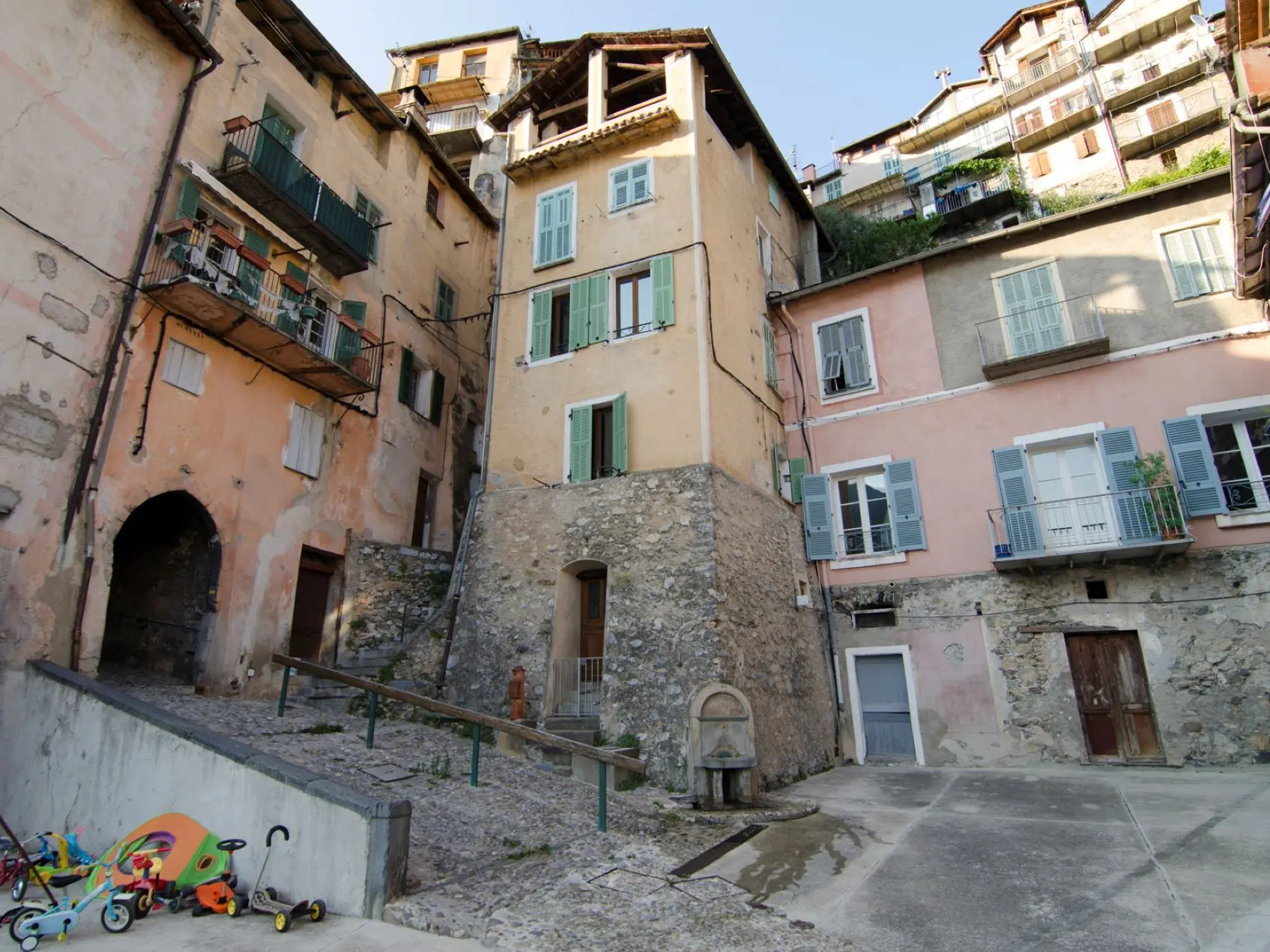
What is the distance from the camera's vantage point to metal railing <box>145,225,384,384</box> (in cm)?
1098

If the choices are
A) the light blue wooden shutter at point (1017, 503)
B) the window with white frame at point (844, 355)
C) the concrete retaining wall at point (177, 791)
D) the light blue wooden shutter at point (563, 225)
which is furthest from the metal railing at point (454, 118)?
the concrete retaining wall at point (177, 791)

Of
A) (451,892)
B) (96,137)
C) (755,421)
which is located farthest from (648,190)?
(451,892)

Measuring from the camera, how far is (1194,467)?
453 inches

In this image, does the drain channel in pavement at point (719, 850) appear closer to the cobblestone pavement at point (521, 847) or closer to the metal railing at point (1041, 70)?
the cobblestone pavement at point (521, 847)

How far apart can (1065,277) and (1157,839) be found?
10375 mm

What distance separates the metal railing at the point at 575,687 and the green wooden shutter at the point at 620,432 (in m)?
3.41

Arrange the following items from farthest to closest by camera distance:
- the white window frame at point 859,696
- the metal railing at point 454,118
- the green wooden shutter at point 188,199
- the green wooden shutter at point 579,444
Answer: the metal railing at point 454,118, the green wooden shutter at point 579,444, the white window frame at point 859,696, the green wooden shutter at point 188,199

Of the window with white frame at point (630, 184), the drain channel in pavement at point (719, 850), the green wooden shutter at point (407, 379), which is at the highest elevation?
the window with white frame at point (630, 184)

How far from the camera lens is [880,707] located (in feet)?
42.8

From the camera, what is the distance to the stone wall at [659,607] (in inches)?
423

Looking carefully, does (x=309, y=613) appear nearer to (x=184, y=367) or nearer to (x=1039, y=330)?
(x=184, y=367)

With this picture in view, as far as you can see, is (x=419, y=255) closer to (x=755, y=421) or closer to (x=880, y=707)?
(x=755, y=421)

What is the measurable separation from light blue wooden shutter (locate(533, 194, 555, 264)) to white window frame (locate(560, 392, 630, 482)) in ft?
11.8

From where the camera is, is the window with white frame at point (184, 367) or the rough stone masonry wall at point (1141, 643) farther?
the window with white frame at point (184, 367)
